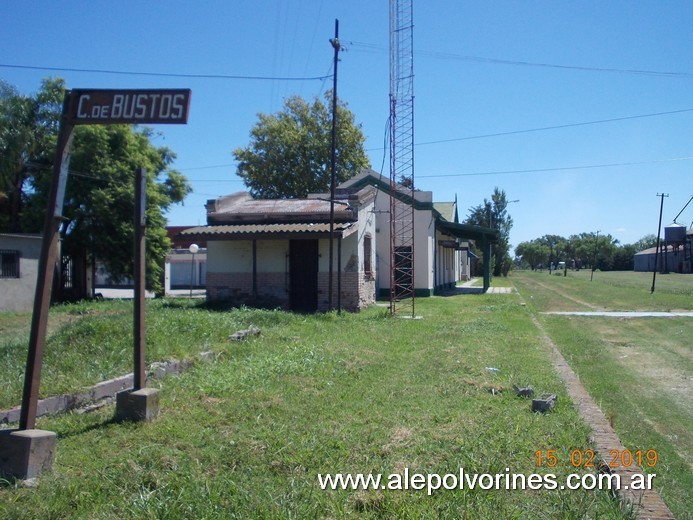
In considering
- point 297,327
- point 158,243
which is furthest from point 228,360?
point 158,243

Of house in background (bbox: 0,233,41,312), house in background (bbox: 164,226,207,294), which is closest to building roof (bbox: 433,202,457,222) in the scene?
house in background (bbox: 164,226,207,294)

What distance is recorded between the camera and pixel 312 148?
1620 inches

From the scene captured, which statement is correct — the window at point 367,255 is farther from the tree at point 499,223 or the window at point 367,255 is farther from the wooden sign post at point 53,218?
the tree at point 499,223

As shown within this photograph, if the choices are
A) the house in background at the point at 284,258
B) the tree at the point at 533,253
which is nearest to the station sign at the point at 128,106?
the house in background at the point at 284,258

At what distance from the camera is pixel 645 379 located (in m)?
9.72

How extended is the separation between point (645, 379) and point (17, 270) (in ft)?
63.4

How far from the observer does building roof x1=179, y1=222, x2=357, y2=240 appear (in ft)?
60.3

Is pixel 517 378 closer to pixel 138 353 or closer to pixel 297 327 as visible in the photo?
pixel 138 353

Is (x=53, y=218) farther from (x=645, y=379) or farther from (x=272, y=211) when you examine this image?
(x=272, y=211)

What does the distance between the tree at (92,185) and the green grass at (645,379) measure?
56.8 feet

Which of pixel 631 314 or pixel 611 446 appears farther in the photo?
pixel 631 314

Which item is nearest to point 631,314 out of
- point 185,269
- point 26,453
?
point 26,453

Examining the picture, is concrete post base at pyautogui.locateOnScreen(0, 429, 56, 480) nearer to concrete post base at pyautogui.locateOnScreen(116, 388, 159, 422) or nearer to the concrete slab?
concrete post base at pyautogui.locateOnScreen(116, 388, 159, 422)

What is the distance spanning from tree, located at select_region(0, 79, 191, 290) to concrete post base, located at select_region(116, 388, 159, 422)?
19497mm
